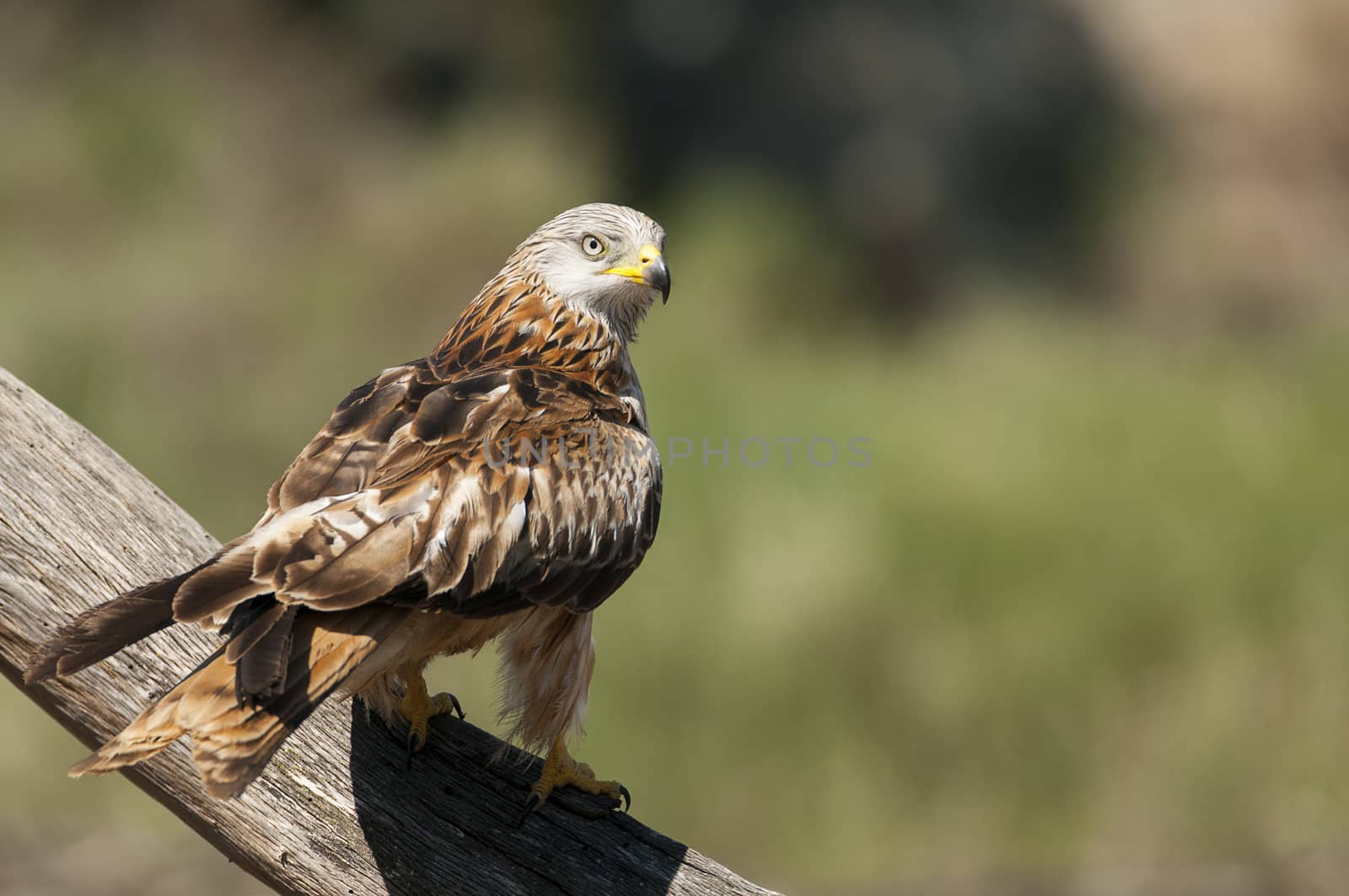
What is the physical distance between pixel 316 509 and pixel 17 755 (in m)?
7.84

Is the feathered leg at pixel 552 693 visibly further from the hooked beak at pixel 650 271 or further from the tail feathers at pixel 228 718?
the hooked beak at pixel 650 271

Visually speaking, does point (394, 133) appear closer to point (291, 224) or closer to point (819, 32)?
point (291, 224)

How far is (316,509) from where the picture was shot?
11.7 ft

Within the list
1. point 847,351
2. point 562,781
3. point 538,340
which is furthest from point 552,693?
point 847,351

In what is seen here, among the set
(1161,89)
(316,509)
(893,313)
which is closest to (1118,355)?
(893,313)

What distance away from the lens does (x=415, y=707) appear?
416 cm

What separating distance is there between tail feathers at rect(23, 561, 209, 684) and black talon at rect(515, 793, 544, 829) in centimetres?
133

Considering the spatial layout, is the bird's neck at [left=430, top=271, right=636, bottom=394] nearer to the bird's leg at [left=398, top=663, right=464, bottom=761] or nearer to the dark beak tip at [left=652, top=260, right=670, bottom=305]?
the dark beak tip at [left=652, top=260, right=670, bottom=305]

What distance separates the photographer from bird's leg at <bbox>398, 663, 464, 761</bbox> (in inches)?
164

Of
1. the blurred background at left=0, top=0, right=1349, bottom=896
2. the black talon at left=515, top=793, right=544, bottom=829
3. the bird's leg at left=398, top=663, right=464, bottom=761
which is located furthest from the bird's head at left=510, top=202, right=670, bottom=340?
the blurred background at left=0, top=0, right=1349, bottom=896

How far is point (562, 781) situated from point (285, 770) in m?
0.79

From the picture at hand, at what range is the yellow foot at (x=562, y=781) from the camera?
13.8ft

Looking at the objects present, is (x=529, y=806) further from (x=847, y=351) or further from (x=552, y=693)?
(x=847, y=351)

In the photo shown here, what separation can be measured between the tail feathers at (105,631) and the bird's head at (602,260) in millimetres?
1912
